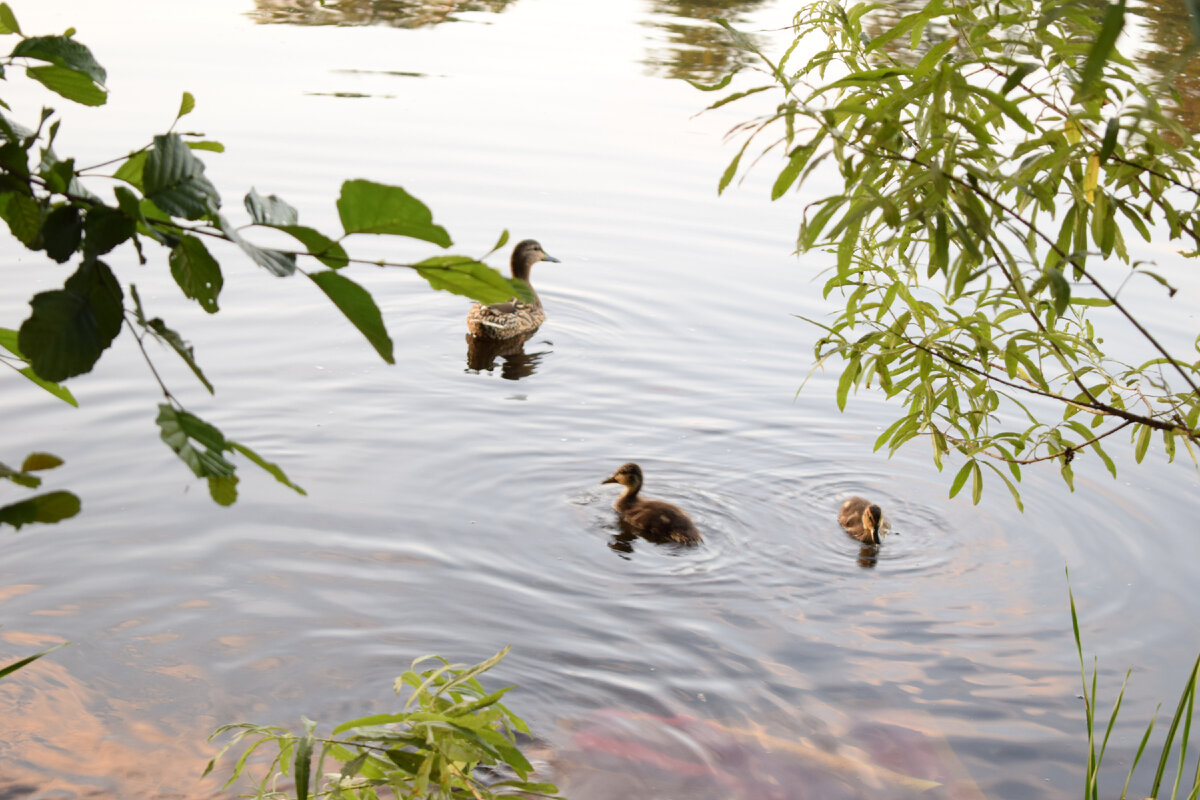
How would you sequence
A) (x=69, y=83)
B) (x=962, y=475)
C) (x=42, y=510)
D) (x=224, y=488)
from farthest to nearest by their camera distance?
(x=962, y=475) < (x=69, y=83) < (x=224, y=488) < (x=42, y=510)

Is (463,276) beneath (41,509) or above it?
above

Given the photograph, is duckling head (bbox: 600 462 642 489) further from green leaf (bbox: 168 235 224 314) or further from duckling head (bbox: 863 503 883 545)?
green leaf (bbox: 168 235 224 314)

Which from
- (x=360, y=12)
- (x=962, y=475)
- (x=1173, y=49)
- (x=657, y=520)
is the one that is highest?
(x=1173, y=49)

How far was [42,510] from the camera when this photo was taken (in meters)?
1.01

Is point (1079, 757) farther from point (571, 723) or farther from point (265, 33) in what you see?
point (265, 33)

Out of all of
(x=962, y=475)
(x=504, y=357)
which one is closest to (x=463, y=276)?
(x=962, y=475)

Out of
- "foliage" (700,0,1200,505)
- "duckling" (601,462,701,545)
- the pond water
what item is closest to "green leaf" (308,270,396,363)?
"foliage" (700,0,1200,505)

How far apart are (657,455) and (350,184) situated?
6483 millimetres

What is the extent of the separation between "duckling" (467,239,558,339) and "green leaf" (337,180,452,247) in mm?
7514

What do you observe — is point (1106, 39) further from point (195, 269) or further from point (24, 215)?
point (24, 215)

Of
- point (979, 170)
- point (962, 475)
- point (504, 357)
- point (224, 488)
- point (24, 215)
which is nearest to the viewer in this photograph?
point (224, 488)

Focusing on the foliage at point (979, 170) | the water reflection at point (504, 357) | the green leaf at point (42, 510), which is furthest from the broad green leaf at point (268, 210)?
the water reflection at point (504, 357)

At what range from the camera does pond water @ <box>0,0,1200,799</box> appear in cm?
469

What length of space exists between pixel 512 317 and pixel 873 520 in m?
3.72
